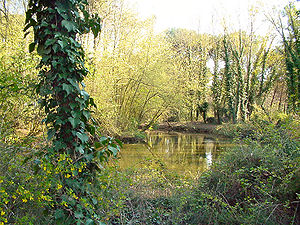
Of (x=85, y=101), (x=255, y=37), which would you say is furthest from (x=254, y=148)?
(x=255, y=37)

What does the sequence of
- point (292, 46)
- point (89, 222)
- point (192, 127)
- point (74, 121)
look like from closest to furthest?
point (89, 222) → point (74, 121) → point (292, 46) → point (192, 127)

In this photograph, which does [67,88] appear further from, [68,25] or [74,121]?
[68,25]

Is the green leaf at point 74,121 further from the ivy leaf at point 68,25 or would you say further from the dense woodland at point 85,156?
the ivy leaf at point 68,25

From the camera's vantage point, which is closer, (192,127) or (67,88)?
(67,88)

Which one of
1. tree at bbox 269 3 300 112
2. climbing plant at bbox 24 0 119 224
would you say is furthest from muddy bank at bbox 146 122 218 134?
climbing plant at bbox 24 0 119 224

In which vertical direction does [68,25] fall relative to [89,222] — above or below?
above

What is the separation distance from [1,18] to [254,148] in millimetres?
9013

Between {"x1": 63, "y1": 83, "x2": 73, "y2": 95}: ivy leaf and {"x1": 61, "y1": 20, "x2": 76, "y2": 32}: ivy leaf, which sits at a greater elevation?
{"x1": 61, "y1": 20, "x2": 76, "y2": 32}: ivy leaf

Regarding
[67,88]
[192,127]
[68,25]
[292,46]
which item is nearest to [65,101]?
[67,88]

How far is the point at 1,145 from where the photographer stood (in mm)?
2547

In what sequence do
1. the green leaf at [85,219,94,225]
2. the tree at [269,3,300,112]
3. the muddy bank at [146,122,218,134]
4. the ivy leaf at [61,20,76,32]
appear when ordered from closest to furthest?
the green leaf at [85,219,94,225], the ivy leaf at [61,20,76,32], the tree at [269,3,300,112], the muddy bank at [146,122,218,134]

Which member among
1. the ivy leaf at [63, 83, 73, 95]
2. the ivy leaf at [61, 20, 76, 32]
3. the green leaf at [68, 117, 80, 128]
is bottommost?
the green leaf at [68, 117, 80, 128]

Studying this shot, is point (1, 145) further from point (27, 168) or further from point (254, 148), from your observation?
point (254, 148)

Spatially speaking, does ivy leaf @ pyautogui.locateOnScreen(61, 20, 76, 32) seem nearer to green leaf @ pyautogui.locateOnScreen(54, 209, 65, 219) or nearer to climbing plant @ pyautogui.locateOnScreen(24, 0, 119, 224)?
climbing plant @ pyautogui.locateOnScreen(24, 0, 119, 224)
